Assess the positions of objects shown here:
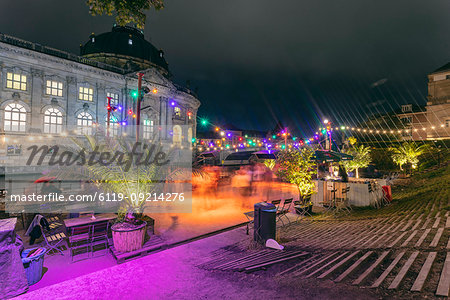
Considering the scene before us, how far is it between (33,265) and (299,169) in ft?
31.6

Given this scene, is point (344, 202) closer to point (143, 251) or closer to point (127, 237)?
point (143, 251)

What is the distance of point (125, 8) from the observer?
247 inches

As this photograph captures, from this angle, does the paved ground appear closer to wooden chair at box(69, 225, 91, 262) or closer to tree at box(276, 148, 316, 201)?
wooden chair at box(69, 225, 91, 262)

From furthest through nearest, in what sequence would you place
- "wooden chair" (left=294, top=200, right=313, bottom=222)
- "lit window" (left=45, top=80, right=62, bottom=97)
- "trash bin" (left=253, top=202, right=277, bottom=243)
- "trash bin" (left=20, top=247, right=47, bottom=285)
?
1. "lit window" (left=45, top=80, right=62, bottom=97)
2. "wooden chair" (left=294, top=200, right=313, bottom=222)
3. "trash bin" (left=253, top=202, right=277, bottom=243)
4. "trash bin" (left=20, top=247, right=47, bottom=285)

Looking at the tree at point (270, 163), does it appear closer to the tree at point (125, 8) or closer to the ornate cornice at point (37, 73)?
the tree at point (125, 8)

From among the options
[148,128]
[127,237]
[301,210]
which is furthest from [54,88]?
[301,210]

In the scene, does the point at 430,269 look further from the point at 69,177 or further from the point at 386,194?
the point at 386,194

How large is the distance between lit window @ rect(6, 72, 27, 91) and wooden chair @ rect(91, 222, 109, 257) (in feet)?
105

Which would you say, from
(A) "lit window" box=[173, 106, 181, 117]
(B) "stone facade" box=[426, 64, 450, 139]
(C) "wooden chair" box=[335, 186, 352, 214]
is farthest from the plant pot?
(B) "stone facade" box=[426, 64, 450, 139]

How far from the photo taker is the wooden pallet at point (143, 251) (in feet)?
19.0

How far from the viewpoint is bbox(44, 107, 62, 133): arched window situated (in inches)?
1172

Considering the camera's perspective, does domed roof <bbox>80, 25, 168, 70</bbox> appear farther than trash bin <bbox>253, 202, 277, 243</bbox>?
Yes

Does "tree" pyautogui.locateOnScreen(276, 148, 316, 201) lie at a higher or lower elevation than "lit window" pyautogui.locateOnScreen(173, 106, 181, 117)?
lower

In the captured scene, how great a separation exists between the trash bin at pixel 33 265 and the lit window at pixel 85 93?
3437 centimetres
